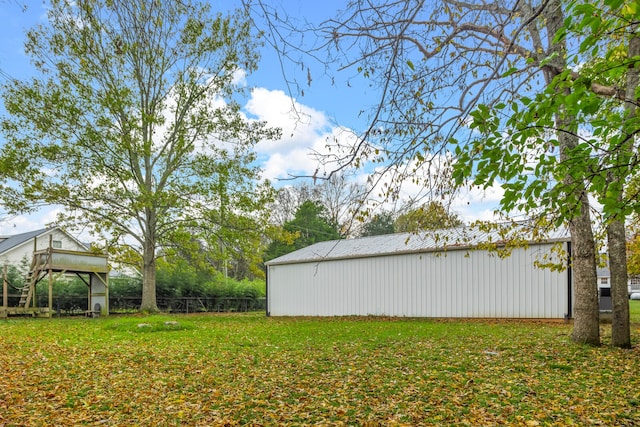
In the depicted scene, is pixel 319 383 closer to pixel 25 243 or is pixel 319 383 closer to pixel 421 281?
pixel 421 281

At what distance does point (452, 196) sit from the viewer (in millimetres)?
4395

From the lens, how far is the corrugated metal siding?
12234 millimetres

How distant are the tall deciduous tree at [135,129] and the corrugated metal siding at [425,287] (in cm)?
490

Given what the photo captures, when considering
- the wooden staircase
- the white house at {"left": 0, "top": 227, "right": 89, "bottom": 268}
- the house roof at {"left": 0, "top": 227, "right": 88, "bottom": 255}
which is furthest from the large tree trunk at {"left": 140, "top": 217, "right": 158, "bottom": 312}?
the house roof at {"left": 0, "top": 227, "right": 88, "bottom": 255}

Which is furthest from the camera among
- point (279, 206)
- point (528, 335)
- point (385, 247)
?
point (279, 206)

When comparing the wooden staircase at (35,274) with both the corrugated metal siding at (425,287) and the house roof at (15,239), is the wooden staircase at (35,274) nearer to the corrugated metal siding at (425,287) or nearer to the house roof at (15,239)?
the corrugated metal siding at (425,287)

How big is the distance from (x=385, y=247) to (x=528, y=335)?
7853 mm

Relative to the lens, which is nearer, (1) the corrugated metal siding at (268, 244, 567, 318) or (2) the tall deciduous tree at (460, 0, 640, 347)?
(2) the tall deciduous tree at (460, 0, 640, 347)

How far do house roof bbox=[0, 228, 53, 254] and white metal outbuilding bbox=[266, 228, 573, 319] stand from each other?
13.4 meters

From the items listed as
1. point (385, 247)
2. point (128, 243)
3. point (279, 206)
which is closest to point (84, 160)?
point (128, 243)

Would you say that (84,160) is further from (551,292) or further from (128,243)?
(551,292)

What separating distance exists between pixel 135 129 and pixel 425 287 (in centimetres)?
1094

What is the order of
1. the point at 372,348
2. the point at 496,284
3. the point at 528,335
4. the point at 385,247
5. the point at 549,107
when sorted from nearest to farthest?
1. the point at 549,107
2. the point at 372,348
3. the point at 528,335
4. the point at 496,284
5. the point at 385,247

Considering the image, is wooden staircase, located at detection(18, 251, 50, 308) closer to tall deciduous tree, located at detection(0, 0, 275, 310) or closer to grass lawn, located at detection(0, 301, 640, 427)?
tall deciduous tree, located at detection(0, 0, 275, 310)
